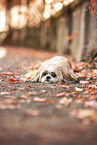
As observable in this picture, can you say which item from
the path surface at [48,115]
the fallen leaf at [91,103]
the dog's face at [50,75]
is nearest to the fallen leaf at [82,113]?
the path surface at [48,115]

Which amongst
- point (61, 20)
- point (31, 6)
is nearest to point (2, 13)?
point (31, 6)

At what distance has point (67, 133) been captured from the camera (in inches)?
76.7

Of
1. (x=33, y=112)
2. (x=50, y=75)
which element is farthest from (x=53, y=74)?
(x=33, y=112)

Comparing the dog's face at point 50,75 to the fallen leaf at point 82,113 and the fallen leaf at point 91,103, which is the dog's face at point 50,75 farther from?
the fallen leaf at point 82,113

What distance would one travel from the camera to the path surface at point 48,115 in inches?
74.3

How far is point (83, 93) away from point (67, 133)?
4.65ft

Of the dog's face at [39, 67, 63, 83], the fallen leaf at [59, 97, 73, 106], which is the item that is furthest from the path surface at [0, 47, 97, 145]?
the dog's face at [39, 67, 63, 83]

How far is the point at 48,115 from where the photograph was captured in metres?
2.39

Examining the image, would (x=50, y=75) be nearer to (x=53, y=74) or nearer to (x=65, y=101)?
(x=53, y=74)

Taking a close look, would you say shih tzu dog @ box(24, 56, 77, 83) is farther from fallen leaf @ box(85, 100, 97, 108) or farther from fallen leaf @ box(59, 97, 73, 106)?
fallen leaf @ box(85, 100, 97, 108)

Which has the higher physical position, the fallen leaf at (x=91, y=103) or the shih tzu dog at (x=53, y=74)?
the shih tzu dog at (x=53, y=74)

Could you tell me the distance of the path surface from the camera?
→ 189 cm

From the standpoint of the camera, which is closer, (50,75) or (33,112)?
(33,112)

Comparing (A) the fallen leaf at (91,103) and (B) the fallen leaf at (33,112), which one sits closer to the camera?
(B) the fallen leaf at (33,112)
